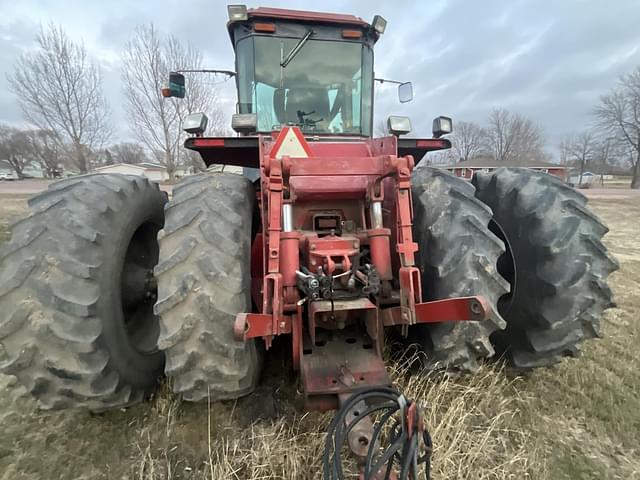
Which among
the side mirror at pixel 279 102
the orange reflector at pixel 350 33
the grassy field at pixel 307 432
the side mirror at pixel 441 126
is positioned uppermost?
the orange reflector at pixel 350 33

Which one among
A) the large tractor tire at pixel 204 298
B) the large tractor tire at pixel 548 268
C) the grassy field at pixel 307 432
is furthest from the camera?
the large tractor tire at pixel 548 268

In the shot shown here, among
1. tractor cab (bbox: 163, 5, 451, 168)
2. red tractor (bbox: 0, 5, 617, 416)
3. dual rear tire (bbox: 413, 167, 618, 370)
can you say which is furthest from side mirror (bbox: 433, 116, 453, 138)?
dual rear tire (bbox: 413, 167, 618, 370)

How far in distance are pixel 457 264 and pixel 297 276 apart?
90 centimetres

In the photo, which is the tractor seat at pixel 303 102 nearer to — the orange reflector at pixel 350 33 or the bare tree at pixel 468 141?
the orange reflector at pixel 350 33

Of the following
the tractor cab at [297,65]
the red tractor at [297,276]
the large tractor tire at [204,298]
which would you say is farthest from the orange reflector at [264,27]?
the large tractor tire at [204,298]

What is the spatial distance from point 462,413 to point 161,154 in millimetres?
19966

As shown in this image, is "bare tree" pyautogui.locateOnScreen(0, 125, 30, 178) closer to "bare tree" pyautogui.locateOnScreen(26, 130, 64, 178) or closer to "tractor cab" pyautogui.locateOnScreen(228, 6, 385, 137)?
"bare tree" pyautogui.locateOnScreen(26, 130, 64, 178)

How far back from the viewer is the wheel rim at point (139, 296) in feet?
9.30

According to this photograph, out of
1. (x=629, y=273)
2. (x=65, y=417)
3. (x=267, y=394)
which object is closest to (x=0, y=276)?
(x=65, y=417)

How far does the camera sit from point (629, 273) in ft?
21.5

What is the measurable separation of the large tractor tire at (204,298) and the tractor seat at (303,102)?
6.44 feet

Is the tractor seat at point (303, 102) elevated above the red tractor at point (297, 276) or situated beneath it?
elevated above

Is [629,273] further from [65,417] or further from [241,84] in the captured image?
[65,417]

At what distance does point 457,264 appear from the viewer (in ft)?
7.46
